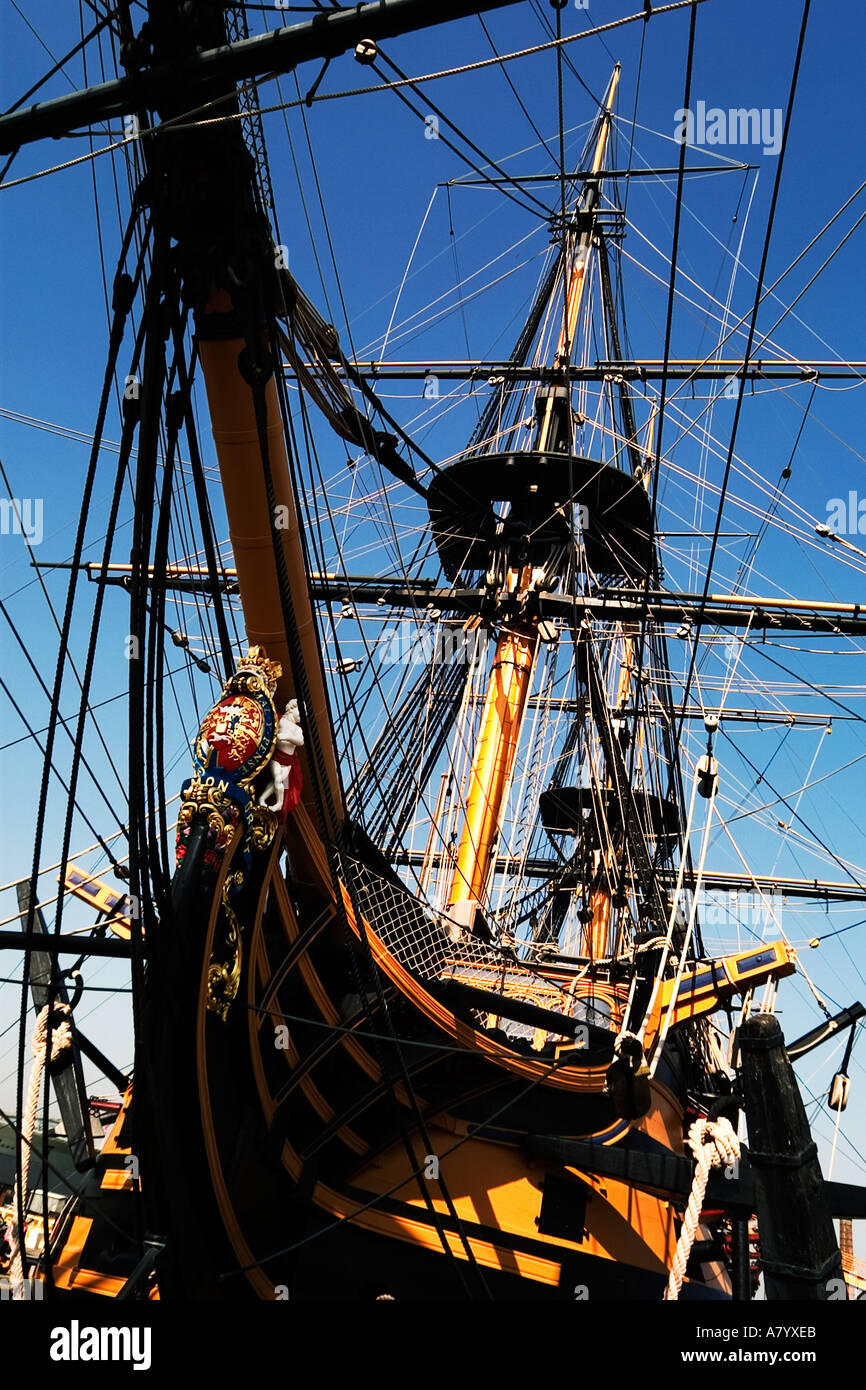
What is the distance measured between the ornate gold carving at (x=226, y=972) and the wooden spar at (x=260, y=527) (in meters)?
0.64

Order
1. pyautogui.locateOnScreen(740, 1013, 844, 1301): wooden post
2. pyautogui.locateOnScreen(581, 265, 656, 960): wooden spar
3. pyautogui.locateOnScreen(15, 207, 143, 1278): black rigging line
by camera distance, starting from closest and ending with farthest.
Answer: pyautogui.locateOnScreen(740, 1013, 844, 1301): wooden post
pyautogui.locateOnScreen(15, 207, 143, 1278): black rigging line
pyautogui.locateOnScreen(581, 265, 656, 960): wooden spar

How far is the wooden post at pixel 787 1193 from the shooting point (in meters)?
3.61

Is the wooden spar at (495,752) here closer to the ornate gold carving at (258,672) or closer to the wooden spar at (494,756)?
the wooden spar at (494,756)

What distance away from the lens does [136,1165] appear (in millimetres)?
5113

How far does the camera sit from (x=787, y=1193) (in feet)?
12.0

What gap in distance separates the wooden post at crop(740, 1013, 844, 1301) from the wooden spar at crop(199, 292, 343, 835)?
257 centimetres

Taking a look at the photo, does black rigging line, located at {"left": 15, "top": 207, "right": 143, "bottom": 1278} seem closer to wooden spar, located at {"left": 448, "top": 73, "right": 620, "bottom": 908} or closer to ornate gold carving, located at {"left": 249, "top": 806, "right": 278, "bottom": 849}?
ornate gold carving, located at {"left": 249, "top": 806, "right": 278, "bottom": 849}

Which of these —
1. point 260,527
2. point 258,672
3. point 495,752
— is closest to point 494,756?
point 495,752

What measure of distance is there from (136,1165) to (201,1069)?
47 cm

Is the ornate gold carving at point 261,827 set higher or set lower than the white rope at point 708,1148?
higher

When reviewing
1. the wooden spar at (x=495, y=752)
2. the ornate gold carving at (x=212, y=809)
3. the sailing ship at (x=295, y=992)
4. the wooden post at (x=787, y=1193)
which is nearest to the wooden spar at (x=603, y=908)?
the wooden spar at (x=495, y=752)

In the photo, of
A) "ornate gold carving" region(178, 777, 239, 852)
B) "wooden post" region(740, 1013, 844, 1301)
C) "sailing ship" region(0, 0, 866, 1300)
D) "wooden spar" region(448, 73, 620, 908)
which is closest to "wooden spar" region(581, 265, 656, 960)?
"wooden spar" region(448, 73, 620, 908)

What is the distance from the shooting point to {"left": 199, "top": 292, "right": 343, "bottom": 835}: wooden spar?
526 cm
